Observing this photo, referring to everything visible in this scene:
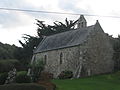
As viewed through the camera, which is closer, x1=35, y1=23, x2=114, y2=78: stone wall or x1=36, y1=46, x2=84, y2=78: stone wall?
x1=35, y1=23, x2=114, y2=78: stone wall

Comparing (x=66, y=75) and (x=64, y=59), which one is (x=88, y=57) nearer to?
(x=66, y=75)

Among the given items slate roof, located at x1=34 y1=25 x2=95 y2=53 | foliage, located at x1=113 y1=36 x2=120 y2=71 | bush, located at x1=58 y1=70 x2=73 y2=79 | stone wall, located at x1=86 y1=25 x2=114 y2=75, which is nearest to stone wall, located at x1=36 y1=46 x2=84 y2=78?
slate roof, located at x1=34 y1=25 x2=95 y2=53

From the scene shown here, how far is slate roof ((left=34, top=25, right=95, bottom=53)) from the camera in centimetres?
4619

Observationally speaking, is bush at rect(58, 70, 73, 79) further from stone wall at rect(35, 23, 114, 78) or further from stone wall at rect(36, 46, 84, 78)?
stone wall at rect(36, 46, 84, 78)

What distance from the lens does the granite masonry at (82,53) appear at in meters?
44.5

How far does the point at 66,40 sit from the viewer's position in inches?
1944

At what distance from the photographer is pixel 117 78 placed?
129ft

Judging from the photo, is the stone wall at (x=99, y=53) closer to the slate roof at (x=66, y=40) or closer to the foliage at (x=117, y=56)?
the foliage at (x=117, y=56)

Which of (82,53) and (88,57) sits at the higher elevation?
(82,53)

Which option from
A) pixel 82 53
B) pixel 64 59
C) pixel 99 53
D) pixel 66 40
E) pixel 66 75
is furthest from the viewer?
pixel 66 40

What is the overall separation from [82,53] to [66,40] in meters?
5.90

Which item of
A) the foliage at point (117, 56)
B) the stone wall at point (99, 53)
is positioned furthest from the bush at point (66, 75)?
the foliage at point (117, 56)

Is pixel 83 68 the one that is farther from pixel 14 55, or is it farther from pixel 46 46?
pixel 14 55

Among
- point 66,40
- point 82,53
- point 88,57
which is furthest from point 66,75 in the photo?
point 66,40
